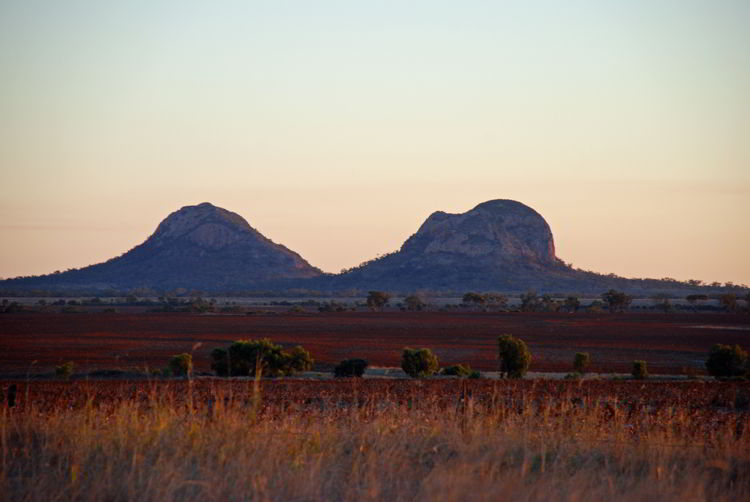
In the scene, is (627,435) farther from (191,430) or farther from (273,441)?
(191,430)

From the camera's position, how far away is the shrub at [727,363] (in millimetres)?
41219

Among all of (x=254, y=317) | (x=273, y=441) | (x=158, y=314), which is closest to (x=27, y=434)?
(x=273, y=441)

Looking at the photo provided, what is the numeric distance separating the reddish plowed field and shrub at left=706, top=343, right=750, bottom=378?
258 inches

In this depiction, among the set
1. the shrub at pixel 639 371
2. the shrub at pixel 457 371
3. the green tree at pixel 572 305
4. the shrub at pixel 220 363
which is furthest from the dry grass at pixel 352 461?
the green tree at pixel 572 305

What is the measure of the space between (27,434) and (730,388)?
90.7ft

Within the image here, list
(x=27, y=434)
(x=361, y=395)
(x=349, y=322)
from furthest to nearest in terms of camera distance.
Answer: (x=349, y=322) → (x=361, y=395) → (x=27, y=434)

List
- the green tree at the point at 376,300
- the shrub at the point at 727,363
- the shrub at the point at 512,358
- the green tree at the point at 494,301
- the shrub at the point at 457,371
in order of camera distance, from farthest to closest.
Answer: the green tree at the point at 494,301 → the green tree at the point at 376,300 → the shrub at the point at 512,358 → the shrub at the point at 727,363 → the shrub at the point at 457,371

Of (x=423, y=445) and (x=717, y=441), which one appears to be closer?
(x=423, y=445)

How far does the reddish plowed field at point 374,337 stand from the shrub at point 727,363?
6.56m

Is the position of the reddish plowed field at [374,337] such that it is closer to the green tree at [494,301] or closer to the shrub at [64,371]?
the shrub at [64,371]

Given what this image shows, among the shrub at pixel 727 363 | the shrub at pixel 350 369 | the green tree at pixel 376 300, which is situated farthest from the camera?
the green tree at pixel 376 300

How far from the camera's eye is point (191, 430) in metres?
8.86

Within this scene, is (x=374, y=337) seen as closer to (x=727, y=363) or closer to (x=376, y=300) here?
(x=727, y=363)

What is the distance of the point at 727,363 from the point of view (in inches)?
1625
